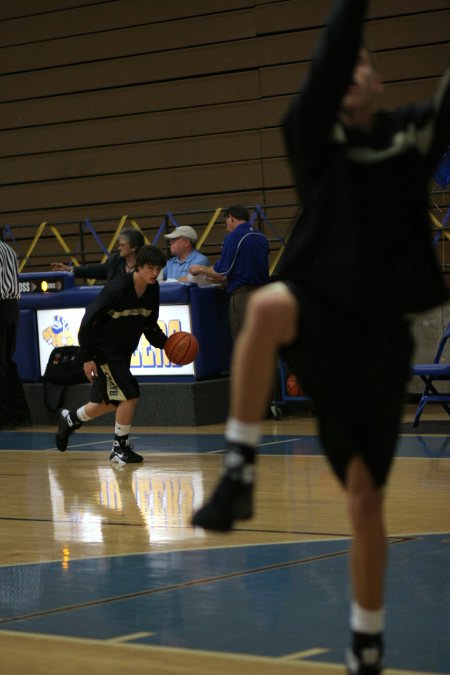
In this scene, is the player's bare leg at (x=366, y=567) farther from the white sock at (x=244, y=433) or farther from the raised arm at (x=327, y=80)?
the raised arm at (x=327, y=80)

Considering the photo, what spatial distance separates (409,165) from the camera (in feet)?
10.3

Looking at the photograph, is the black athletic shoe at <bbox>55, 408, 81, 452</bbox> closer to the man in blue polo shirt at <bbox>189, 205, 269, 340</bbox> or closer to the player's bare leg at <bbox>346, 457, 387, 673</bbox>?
the man in blue polo shirt at <bbox>189, 205, 269, 340</bbox>

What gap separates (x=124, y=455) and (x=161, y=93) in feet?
26.1

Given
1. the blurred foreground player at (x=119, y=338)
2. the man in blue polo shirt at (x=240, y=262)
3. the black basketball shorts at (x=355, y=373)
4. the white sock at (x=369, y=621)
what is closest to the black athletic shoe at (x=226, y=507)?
the black basketball shorts at (x=355, y=373)

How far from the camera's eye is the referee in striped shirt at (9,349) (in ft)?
39.7

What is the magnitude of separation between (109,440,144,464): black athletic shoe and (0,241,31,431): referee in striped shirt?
319 centimetres

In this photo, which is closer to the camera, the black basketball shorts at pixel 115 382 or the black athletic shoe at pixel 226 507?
the black athletic shoe at pixel 226 507

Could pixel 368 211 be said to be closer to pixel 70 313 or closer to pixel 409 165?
pixel 409 165

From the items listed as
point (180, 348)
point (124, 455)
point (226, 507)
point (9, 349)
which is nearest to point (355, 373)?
point (226, 507)

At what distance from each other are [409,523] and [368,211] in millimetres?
3556

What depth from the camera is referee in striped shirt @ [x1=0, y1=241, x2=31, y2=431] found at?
12094 mm

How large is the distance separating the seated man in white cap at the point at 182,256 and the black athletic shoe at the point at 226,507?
29.8ft

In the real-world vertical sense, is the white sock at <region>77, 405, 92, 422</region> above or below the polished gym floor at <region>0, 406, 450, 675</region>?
above

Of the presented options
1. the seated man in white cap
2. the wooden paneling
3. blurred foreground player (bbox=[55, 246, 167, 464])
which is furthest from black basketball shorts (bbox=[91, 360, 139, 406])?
the wooden paneling
